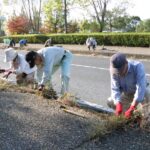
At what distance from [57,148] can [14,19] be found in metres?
55.7

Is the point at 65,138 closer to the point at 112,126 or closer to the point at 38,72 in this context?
the point at 112,126

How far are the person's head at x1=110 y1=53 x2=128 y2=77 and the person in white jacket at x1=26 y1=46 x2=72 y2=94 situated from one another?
1795 mm

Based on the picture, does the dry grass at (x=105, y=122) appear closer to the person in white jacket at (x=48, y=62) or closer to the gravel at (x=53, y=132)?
the gravel at (x=53, y=132)

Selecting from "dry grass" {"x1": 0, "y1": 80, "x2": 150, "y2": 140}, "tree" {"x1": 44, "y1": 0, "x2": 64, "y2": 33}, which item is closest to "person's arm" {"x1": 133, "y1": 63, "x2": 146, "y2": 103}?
"dry grass" {"x1": 0, "y1": 80, "x2": 150, "y2": 140}

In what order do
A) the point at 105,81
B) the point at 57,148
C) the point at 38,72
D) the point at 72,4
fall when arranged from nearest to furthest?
1. the point at 57,148
2. the point at 38,72
3. the point at 105,81
4. the point at 72,4

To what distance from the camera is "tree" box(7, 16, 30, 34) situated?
2283 inches

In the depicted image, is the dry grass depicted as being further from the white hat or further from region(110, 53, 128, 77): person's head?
the white hat

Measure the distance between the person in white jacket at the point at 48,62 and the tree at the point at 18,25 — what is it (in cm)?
5103

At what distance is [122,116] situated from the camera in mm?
4801

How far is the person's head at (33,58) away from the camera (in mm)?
6184

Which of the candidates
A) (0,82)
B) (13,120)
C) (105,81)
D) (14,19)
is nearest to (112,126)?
(13,120)

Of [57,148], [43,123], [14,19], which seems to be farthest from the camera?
[14,19]

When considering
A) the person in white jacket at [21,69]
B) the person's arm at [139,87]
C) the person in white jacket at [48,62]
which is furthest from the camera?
the person in white jacket at [21,69]

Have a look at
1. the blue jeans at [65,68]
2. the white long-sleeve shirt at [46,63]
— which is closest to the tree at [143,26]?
the blue jeans at [65,68]
